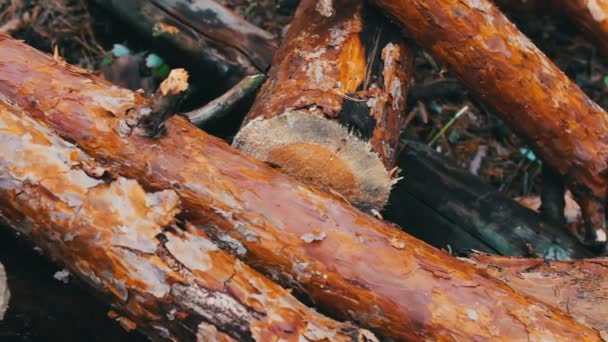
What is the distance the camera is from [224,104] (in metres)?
2.85

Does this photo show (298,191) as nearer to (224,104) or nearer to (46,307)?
(224,104)

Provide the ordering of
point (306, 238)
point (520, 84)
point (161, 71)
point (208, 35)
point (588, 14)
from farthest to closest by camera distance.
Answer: point (161, 71) → point (208, 35) → point (588, 14) → point (520, 84) → point (306, 238)

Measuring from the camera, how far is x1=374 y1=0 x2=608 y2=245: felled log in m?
2.65

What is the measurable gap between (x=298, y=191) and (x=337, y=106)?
0.41 meters

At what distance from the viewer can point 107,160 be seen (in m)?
2.13

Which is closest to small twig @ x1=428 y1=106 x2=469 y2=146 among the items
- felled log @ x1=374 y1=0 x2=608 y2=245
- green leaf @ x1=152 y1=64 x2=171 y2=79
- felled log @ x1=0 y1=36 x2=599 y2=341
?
felled log @ x1=374 y1=0 x2=608 y2=245

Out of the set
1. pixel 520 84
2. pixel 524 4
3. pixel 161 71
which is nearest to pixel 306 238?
pixel 520 84

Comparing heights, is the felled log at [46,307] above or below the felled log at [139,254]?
below

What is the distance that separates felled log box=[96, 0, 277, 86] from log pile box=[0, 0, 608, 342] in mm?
379

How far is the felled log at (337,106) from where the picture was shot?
7.69 feet

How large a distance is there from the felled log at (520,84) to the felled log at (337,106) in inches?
6.7

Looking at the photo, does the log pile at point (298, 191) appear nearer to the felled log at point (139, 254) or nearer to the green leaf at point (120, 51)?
the felled log at point (139, 254)

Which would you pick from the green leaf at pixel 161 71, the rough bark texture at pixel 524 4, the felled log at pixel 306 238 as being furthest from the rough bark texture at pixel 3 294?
the rough bark texture at pixel 524 4

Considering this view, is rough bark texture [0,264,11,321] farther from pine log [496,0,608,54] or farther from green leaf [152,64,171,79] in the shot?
pine log [496,0,608,54]
